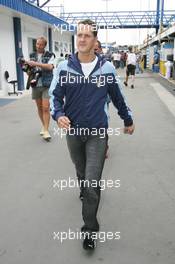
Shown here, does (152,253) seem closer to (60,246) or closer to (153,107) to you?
(60,246)

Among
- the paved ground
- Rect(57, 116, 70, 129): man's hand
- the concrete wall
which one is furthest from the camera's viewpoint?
the concrete wall

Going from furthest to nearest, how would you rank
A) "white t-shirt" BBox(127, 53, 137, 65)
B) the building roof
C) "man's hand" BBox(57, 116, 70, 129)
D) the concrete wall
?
"white t-shirt" BBox(127, 53, 137, 65) → the concrete wall → the building roof → "man's hand" BBox(57, 116, 70, 129)

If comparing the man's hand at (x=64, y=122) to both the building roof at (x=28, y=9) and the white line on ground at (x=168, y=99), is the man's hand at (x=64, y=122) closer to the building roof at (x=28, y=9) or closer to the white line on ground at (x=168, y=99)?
the white line on ground at (x=168, y=99)

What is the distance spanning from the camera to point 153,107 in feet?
33.7

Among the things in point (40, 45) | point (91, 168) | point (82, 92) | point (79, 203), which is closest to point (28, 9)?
point (40, 45)

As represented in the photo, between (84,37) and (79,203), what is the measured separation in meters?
1.81

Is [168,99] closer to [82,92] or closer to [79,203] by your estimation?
[79,203]

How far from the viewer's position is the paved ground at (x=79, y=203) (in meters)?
2.89

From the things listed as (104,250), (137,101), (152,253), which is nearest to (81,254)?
(104,250)

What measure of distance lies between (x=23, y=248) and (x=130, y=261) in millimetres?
904

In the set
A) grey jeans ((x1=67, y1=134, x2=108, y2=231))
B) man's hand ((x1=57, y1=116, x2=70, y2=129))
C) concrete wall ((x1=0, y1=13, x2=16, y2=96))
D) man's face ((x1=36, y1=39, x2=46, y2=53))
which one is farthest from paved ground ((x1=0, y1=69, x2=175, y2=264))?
concrete wall ((x1=0, y1=13, x2=16, y2=96))

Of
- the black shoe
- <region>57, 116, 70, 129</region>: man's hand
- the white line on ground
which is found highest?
<region>57, 116, 70, 129</region>: man's hand

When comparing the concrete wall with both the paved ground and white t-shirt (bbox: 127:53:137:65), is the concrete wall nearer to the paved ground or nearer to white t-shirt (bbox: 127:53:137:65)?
white t-shirt (bbox: 127:53:137:65)

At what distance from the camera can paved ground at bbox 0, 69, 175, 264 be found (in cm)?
289
